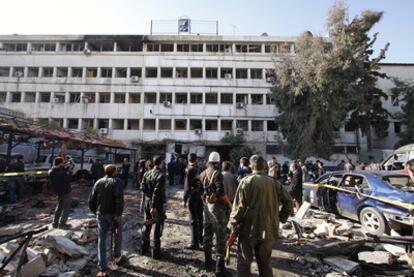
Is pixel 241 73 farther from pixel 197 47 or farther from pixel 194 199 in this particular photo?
pixel 194 199

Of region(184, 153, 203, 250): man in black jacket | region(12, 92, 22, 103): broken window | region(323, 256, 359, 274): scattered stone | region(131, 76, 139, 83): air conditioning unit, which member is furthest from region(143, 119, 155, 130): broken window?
region(323, 256, 359, 274): scattered stone

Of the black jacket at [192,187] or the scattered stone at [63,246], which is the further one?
the black jacket at [192,187]

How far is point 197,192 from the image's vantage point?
4.77 meters

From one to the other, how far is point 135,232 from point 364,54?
2205 cm

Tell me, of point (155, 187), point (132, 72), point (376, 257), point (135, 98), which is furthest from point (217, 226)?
point (132, 72)

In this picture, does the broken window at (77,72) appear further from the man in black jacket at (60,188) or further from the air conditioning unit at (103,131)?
the man in black jacket at (60,188)

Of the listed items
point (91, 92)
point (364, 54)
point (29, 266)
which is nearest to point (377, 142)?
point (364, 54)

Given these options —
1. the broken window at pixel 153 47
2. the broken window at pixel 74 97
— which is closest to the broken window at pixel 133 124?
the broken window at pixel 74 97

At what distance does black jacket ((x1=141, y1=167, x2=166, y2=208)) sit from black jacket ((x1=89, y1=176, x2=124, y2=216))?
0.53 m

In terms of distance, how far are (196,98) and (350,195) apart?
68.3 feet

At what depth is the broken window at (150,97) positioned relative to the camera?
25.6m

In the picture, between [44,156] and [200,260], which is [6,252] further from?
[44,156]

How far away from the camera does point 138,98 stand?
1015 inches

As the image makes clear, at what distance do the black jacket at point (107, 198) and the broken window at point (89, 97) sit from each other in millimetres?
24354
